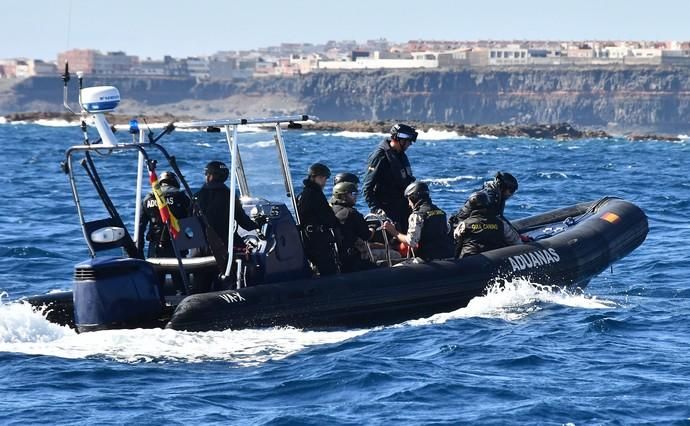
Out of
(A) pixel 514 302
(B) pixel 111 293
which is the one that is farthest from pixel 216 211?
(A) pixel 514 302

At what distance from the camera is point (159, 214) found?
1186 centimetres

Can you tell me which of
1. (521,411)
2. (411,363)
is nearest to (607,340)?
(411,363)

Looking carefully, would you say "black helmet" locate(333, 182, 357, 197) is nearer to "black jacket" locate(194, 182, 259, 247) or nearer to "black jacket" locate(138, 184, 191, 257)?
"black jacket" locate(194, 182, 259, 247)

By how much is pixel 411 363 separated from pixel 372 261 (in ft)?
7.65

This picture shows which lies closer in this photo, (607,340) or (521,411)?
(521,411)

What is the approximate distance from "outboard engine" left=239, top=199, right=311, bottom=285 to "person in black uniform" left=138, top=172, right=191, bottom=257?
678 millimetres

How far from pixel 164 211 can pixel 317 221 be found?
154 cm

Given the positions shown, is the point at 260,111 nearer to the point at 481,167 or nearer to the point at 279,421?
the point at 481,167

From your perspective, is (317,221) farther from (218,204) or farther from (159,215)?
(159,215)

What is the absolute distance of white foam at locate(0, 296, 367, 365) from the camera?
413 inches

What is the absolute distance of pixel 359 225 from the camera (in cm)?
1230

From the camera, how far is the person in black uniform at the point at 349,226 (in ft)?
40.3

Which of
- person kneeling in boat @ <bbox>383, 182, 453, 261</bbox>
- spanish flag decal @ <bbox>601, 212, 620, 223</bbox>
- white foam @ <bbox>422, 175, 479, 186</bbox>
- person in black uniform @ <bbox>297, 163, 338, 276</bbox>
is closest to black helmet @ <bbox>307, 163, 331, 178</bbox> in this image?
person in black uniform @ <bbox>297, 163, 338, 276</bbox>

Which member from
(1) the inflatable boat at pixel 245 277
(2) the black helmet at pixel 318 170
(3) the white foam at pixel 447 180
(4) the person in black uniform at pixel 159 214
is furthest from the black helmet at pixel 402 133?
(3) the white foam at pixel 447 180
